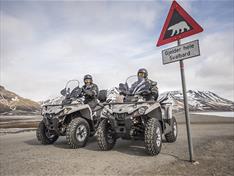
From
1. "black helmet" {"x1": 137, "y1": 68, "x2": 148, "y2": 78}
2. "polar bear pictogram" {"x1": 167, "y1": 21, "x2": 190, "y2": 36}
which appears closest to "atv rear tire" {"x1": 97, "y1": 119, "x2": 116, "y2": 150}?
"black helmet" {"x1": 137, "y1": 68, "x2": 148, "y2": 78}

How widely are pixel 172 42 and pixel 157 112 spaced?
249 centimetres

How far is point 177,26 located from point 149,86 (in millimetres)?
2476

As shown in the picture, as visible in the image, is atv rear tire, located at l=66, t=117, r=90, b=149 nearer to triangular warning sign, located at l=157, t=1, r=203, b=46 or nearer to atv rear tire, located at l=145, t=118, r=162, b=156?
atv rear tire, located at l=145, t=118, r=162, b=156

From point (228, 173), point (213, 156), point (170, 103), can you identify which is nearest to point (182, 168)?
point (228, 173)

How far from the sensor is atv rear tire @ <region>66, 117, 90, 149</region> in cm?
668

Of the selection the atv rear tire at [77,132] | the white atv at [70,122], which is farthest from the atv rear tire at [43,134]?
the atv rear tire at [77,132]

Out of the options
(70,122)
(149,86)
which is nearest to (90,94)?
(70,122)

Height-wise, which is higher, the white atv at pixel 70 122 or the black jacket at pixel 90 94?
the black jacket at pixel 90 94

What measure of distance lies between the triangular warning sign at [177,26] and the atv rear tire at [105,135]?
9.05ft

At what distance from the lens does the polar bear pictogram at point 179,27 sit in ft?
16.0

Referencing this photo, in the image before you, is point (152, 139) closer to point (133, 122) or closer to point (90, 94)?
point (133, 122)

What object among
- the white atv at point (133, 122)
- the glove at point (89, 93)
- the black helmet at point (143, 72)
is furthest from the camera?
the glove at point (89, 93)

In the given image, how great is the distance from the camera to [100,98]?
8.76 meters

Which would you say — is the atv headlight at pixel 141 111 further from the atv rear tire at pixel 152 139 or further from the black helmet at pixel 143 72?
the black helmet at pixel 143 72
